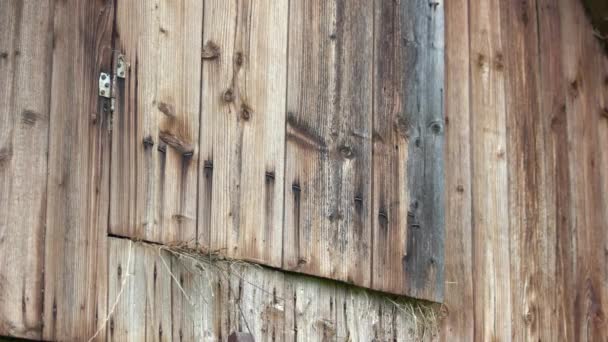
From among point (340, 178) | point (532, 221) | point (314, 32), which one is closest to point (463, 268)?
point (532, 221)

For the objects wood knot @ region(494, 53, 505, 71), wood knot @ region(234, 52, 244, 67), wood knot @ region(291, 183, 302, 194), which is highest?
wood knot @ region(494, 53, 505, 71)

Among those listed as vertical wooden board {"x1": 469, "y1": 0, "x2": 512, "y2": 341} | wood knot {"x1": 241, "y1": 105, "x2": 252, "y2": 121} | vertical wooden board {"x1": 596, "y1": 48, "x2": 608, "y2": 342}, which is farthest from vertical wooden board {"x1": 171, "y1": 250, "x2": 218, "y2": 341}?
vertical wooden board {"x1": 596, "y1": 48, "x2": 608, "y2": 342}

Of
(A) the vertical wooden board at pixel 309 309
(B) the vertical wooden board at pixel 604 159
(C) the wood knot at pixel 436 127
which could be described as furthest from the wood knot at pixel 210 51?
(B) the vertical wooden board at pixel 604 159

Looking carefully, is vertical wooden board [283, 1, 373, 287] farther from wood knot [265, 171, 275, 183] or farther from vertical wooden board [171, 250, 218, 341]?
vertical wooden board [171, 250, 218, 341]

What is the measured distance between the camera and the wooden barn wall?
10.9 ft

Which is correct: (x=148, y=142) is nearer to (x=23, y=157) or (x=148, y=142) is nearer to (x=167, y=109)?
(x=167, y=109)

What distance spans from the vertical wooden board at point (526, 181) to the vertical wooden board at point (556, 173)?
0.02 m

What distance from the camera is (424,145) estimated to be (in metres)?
4.33

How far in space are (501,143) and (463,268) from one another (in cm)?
58

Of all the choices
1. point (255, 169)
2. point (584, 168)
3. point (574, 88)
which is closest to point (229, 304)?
point (255, 169)

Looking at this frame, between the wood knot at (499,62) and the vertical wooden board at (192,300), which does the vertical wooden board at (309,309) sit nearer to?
the vertical wooden board at (192,300)

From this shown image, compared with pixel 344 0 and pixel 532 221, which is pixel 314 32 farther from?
pixel 532 221

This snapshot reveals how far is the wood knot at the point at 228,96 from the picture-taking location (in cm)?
380

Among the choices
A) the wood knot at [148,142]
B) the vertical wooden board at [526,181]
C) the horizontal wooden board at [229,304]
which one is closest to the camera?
the horizontal wooden board at [229,304]
